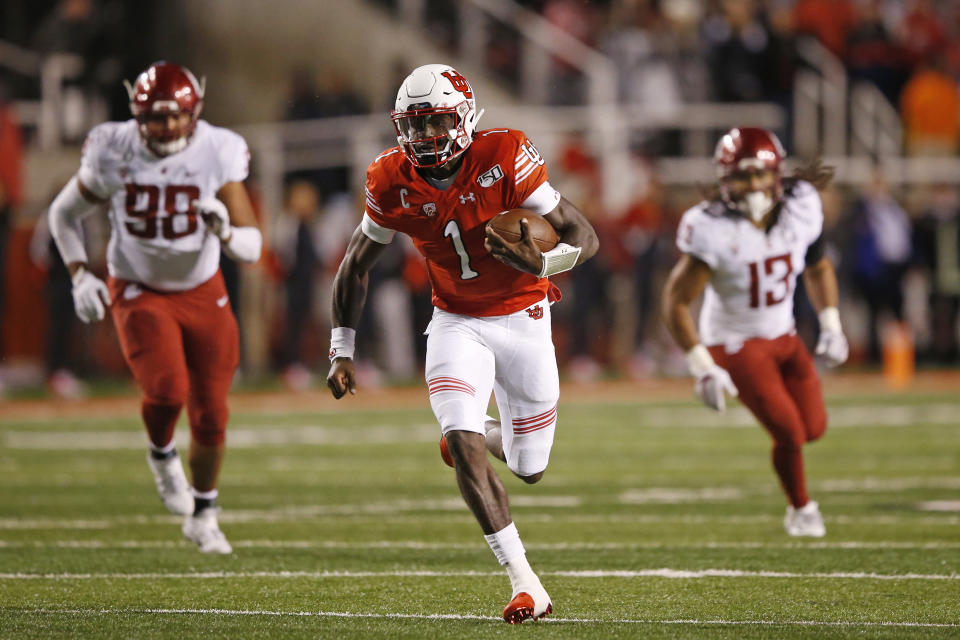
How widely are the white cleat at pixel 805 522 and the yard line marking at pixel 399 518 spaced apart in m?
0.34

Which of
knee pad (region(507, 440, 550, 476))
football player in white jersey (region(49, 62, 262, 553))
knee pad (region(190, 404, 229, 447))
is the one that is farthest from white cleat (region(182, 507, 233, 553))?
knee pad (region(507, 440, 550, 476))

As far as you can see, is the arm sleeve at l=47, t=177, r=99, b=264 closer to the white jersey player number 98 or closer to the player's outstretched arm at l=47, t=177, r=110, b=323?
the player's outstretched arm at l=47, t=177, r=110, b=323

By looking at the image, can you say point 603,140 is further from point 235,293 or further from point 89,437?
point 89,437

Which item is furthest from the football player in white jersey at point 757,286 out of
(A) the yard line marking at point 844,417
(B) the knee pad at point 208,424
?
(A) the yard line marking at point 844,417

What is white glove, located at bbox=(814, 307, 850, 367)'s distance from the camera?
6.27 metres

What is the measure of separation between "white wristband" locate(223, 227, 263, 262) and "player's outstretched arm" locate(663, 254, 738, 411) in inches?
65.1

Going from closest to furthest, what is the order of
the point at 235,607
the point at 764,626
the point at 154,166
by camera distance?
the point at 764,626 → the point at 235,607 → the point at 154,166

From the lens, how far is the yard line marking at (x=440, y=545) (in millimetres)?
5699

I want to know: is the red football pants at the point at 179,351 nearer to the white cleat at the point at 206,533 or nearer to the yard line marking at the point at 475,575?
the white cleat at the point at 206,533

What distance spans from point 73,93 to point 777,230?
8584 millimetres

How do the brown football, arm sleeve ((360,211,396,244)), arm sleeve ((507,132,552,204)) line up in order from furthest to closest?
arm sleeve ((360,211,396,244)) < arm sleeve ((507,132,552,204)) < the brown football

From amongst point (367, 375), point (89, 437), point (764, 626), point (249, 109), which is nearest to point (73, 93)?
point (249, 109)

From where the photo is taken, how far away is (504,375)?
4742 millimetres

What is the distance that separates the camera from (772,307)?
6230 millimetres
